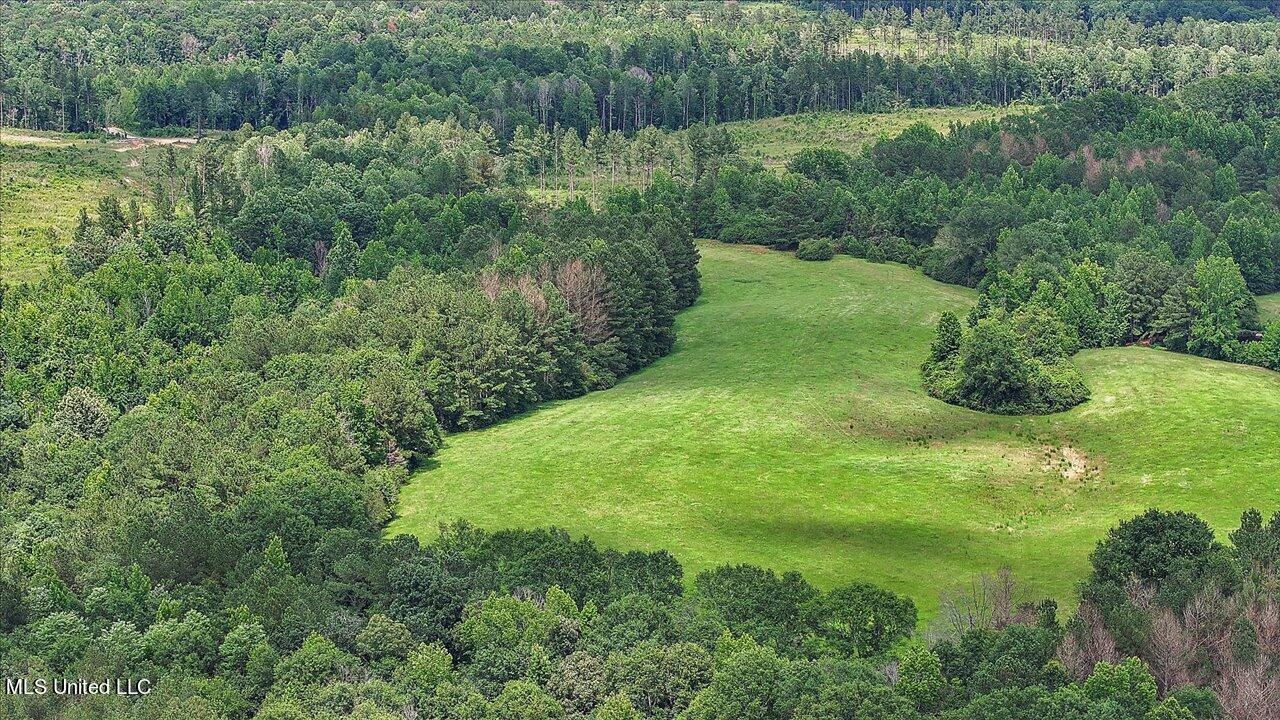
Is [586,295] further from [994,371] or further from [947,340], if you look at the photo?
[994,371]

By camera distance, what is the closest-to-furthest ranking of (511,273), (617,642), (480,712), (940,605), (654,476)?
1. (480,712)
2. (617,642)
3. (940,605)
4. (654,476)
5. (511,273)

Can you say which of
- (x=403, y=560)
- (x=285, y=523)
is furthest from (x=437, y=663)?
(x=285, y=523)

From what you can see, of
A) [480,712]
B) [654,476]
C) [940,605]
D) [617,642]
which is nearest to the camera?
[480,712]

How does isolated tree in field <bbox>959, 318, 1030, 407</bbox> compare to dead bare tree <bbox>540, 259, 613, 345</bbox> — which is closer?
isolated tree in field <bbox>959, 318, 1030, 407</bbox>

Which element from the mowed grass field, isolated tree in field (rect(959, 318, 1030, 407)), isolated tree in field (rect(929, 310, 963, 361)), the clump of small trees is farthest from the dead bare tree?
isolated tree in field (rect(959, 318, 1030, 407))

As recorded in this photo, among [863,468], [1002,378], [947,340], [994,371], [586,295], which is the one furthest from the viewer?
[586,295]

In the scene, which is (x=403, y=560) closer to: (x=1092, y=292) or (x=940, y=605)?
(x=940, y=605)

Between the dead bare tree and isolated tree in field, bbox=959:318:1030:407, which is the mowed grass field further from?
the dead bare tree

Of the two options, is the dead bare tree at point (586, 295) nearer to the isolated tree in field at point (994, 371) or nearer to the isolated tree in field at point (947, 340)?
the isolated tree in field at point (947, 340)

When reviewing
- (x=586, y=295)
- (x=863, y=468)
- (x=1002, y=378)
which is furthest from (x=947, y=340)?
(x=586, y=295)
